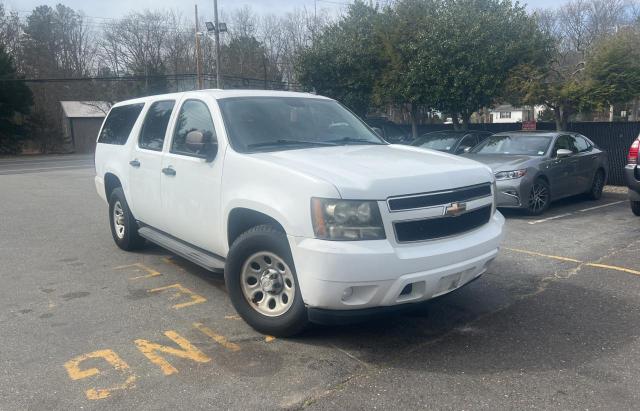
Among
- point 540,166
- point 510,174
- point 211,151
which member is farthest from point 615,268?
point 211,151

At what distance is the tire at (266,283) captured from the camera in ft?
13.4

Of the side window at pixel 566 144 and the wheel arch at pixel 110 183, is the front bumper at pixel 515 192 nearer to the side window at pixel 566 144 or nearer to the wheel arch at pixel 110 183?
the side window at pixel 566 144

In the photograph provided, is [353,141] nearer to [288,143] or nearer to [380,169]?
[288,143]

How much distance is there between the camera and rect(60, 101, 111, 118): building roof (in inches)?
1837

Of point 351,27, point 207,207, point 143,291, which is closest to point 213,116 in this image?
point 207,207

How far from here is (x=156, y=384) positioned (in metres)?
3.66

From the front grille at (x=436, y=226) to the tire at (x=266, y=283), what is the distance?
2.72 feet

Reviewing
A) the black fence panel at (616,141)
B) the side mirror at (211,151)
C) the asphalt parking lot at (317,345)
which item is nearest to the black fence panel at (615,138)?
the black fence panel at (616,141)

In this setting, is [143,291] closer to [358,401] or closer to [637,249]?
[358,401]

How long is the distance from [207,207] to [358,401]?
226 cm

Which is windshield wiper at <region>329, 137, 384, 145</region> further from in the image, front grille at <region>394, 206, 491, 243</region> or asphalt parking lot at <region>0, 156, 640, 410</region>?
asphalt parking lot at <region>0, 156, 640, 410</region>

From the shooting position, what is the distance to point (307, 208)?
384 centimetres

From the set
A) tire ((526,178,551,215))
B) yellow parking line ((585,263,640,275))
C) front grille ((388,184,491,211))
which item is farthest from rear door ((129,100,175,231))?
tire ((526,178,551,215))

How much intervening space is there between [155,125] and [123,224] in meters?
1.68
